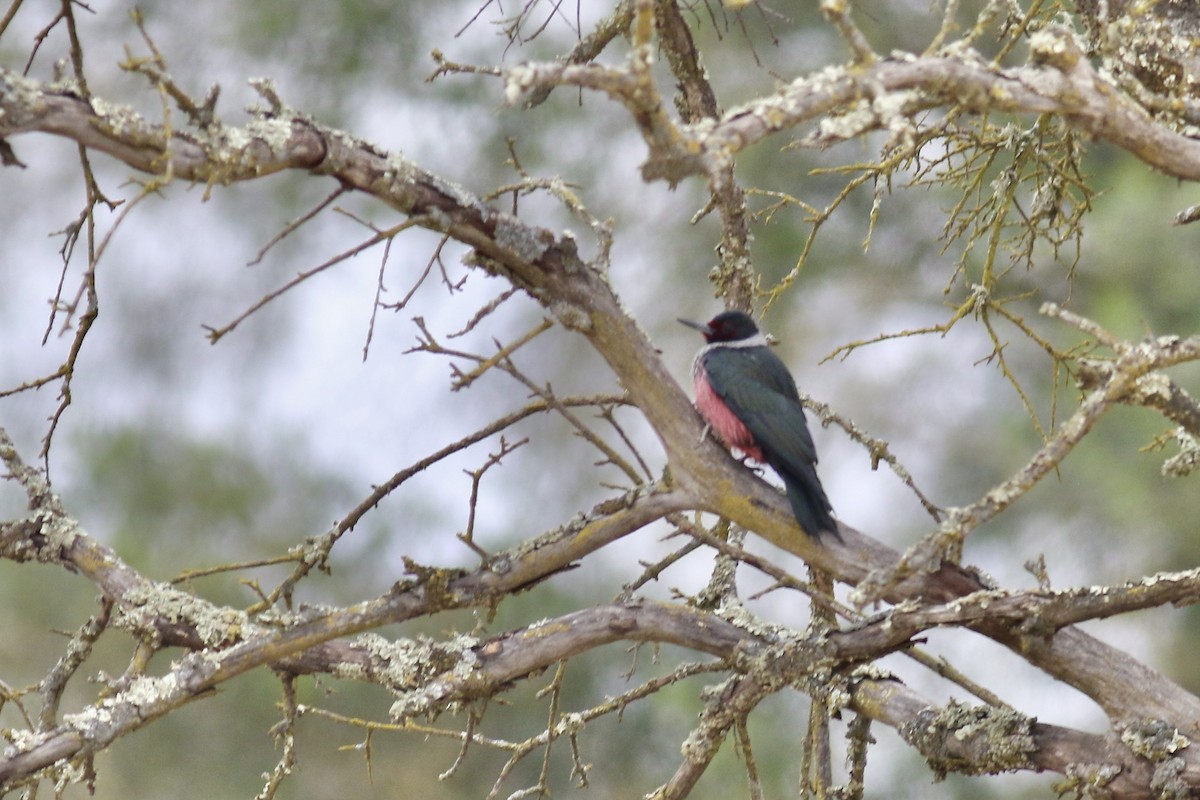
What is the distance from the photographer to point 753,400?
3660 millimetres

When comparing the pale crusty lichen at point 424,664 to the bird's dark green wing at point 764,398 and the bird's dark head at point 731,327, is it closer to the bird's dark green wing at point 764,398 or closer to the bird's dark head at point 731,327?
the bird's dark green wing at point 764,398

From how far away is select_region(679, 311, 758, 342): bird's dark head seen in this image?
152 inches

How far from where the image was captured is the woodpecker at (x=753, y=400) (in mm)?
3570

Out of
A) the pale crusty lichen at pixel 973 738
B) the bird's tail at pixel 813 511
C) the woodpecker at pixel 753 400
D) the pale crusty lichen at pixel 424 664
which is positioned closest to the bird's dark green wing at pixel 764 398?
the woodpecker at pixel 753 400

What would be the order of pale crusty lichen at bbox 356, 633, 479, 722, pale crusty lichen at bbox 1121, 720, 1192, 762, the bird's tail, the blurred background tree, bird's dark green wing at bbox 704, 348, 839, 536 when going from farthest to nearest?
the blurred background tree, bird's dark green wing at bbox 704, 348, 839, 536, the bird's tail, pale crusty lichen at bbox 356, 633, 479, 722, pale crusty lichen at bbox 1121, 720, 1192, 762

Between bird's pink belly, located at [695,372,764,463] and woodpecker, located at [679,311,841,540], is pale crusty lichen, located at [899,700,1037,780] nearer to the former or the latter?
woodpecker, located at [679,311,841,540]

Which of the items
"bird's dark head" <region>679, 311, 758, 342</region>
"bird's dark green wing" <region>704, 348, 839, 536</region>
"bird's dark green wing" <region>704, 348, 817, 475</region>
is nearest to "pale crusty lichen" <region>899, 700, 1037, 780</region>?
"bird's dark green wing" <region>704, 348, 839, 536</region>

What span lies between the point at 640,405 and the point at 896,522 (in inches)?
329

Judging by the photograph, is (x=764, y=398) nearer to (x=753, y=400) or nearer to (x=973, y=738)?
(x=753, y=400)

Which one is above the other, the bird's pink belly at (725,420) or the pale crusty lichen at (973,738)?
the bird's pink belly at (725,420)

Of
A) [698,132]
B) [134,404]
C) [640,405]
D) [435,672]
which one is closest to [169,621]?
[435,672]

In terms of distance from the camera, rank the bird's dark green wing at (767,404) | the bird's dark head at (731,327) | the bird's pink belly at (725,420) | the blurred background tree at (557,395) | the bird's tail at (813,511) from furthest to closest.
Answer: the blurred background tree at (557,395) < the bird's dark head at (731,327) < the bird's pink belly at (725,420) < the bird's dark green wing at (767,404) < the bird's tail at (813,511)

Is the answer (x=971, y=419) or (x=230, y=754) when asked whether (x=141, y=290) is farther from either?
(x=971, y=419)

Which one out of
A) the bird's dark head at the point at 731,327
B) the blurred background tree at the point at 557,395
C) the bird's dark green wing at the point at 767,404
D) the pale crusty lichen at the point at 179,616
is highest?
the blurred background tree at the point at 557,395
